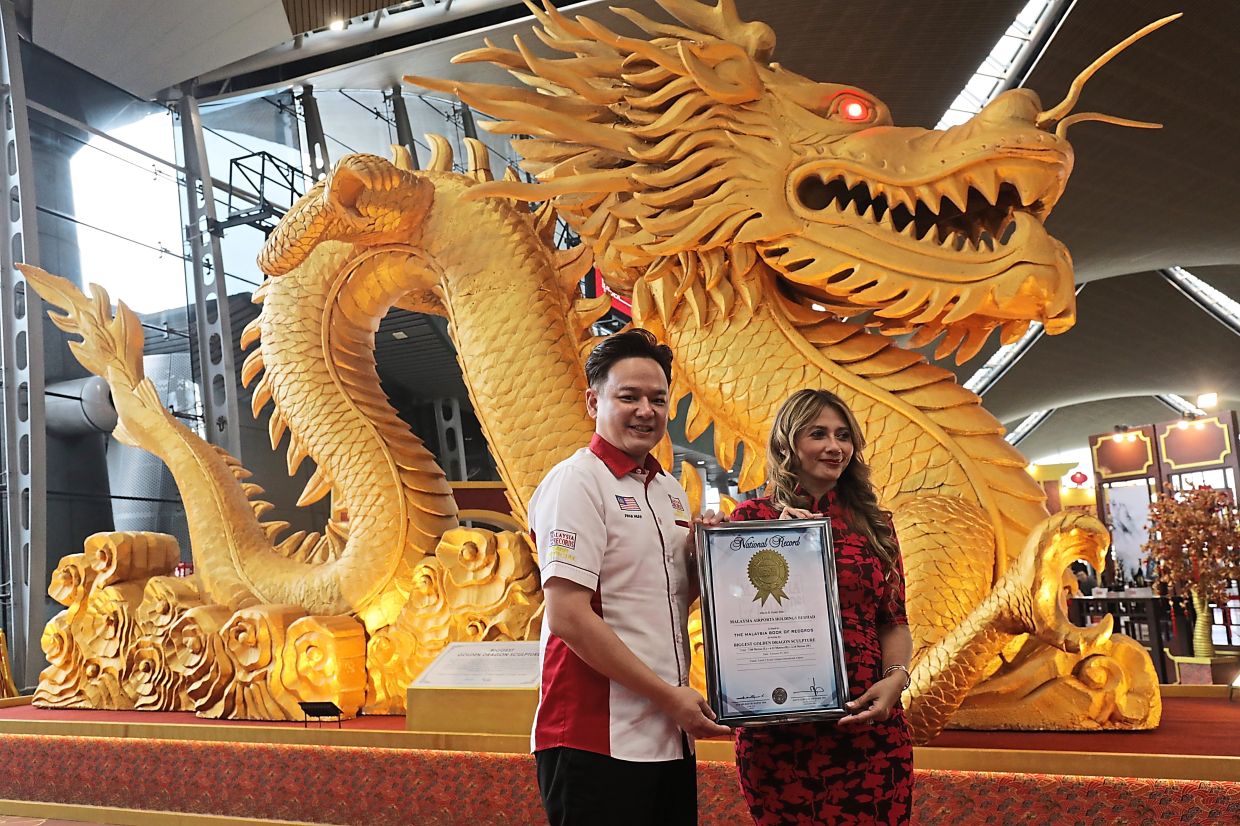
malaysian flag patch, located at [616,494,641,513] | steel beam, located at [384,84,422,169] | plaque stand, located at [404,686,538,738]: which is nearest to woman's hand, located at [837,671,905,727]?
malaysian flag patch, located at [616,494,641,513]

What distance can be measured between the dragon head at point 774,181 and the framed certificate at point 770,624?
4.03ft

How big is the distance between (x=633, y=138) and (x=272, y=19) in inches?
205

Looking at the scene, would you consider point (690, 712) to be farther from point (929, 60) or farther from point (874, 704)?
point (929, 60)

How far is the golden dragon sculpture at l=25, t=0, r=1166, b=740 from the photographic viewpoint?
204 cm

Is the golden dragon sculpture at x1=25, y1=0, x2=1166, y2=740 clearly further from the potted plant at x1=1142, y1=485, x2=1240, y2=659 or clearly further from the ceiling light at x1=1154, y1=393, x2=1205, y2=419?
the ceiling light at x1=1154, y1=393, x2=1205, y2=419

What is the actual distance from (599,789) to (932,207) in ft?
5.25

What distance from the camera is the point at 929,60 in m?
7.13

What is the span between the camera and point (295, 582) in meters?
3.00

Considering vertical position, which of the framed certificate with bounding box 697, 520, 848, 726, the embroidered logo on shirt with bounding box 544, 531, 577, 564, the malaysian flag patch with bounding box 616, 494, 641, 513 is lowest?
the framed certificate with bounding box 697, 520, 848, 726

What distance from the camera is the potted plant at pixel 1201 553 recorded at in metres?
5.68

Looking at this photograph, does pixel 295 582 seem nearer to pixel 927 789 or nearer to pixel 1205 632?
pixel 927 789

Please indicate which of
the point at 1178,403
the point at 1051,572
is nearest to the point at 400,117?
the point at 1051,572

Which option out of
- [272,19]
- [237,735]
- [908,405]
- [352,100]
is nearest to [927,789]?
[908,405]

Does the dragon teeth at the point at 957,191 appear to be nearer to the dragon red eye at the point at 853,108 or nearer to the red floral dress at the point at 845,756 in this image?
the dragon red eye at the point at 853,108
